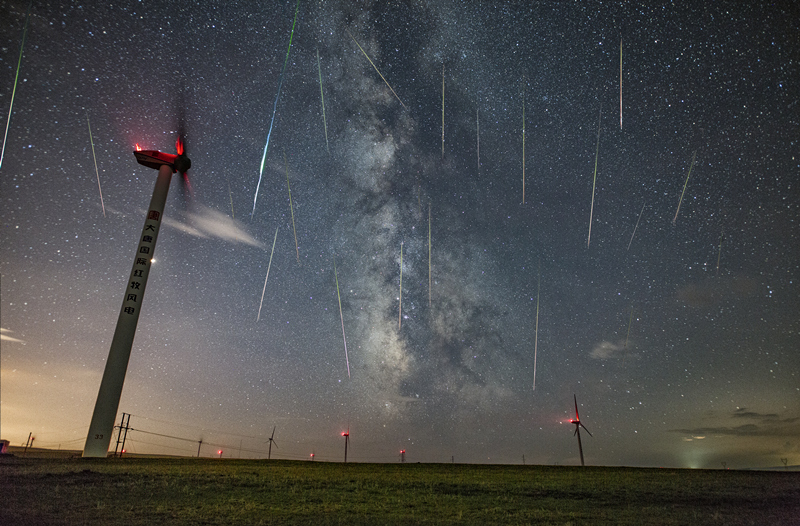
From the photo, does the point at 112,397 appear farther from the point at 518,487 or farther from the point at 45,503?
the point at 518,487

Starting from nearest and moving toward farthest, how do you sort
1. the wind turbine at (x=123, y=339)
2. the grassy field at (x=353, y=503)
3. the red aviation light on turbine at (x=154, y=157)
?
the grassy field at (x=353, y=503), the wind turbine at (x=123, y=339), the red aviation light on turbine at (x=154, y=157)

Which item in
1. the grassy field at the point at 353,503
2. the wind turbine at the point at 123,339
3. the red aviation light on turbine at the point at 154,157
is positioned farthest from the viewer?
the red aviation light on turbine at the point at 154,157

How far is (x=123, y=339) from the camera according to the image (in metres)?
44.4

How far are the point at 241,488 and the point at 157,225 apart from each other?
43.1 metres

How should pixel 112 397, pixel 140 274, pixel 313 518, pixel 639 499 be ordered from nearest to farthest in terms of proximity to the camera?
1. pixel 313 518
2. pixel 639 499
3. pixel 112 397
4. pixel 140 274

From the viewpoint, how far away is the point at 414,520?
10375 millimetres

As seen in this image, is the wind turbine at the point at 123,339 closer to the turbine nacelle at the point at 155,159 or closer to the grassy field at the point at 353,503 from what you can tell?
the turbine nacelle at the point at 155,159

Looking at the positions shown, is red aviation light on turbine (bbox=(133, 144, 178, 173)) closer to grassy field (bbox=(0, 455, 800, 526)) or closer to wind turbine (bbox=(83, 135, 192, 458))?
wind turbine (bbox=(83, 135, 192, 458))

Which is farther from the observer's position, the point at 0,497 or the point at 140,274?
the point at 140,274

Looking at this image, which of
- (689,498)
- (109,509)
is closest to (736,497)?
(689,498)

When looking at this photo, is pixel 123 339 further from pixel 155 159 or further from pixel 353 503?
pixel 353 503

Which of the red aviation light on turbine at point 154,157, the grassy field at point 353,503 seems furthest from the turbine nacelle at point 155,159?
the grassy field at point 353,503

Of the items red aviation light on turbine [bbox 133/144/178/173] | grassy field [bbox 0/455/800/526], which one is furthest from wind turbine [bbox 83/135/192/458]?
grassy field [bbox 0/455/800/526]

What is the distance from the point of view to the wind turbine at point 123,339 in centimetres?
4162
